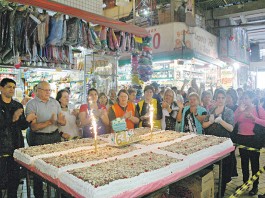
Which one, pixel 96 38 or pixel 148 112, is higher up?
pixel 96 38

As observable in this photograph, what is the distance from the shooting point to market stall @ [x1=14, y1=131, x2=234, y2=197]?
2.12 meters

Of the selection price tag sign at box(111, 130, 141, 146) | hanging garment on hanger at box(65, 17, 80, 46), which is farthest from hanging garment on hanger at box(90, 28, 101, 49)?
price tag sign at box(111, 130, 141, 146)

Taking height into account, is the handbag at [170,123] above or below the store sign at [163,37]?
below

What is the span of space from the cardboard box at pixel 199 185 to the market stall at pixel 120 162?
326mm

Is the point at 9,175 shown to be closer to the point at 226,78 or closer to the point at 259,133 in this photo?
the point at 259,133

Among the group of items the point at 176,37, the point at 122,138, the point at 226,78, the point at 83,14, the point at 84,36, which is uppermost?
the point at 176,37

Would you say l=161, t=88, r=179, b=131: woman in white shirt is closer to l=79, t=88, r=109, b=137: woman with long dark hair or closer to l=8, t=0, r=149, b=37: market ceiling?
l=79, t=88, r=109, b=137: woman with long dark hair

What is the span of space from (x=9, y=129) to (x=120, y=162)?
214 centimetres

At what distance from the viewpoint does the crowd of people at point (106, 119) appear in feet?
12.4

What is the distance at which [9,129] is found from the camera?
149 inches

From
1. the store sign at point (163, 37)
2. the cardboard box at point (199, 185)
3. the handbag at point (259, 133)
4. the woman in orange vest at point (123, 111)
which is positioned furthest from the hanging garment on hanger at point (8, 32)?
the store sign at point (163, 37)

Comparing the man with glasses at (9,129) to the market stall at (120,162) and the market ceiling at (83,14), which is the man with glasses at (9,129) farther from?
the market ceiling at (83,14)

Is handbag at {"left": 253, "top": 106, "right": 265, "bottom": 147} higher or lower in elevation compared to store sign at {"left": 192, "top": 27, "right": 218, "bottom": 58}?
lower

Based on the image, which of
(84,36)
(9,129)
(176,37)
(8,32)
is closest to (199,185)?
(9,129)
